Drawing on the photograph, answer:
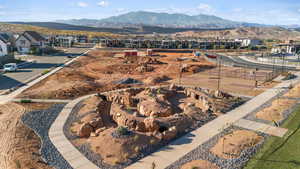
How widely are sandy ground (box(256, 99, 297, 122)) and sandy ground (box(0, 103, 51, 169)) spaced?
64.4 feet

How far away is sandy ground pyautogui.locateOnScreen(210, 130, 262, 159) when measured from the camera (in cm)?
1614

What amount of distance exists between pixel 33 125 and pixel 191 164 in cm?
1426

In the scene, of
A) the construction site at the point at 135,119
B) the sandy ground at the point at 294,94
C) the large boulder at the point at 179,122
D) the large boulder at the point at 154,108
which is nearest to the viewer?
the construction site at the point at 135,119

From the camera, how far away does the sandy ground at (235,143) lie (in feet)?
53.0

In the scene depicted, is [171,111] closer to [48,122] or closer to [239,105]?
[239,105]

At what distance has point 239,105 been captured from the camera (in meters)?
26.9

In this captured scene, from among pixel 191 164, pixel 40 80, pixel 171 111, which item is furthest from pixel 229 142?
pixel 40 80

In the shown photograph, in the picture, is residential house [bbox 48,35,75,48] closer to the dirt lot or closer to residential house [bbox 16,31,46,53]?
residential house [bbox 16,31,46,53]

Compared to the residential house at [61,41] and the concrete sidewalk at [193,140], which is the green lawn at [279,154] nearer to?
the concrete sidewalk at [193,140]

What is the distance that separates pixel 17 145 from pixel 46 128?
3556 millimetres

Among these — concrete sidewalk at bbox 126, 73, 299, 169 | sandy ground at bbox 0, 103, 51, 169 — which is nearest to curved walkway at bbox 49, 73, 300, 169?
concrete sidewalk at bbox 126, 73, 299, 169

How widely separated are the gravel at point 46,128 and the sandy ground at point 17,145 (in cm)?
41

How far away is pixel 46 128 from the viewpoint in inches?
796

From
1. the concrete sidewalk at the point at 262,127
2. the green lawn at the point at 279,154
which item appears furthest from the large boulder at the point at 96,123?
the concrete sidewalk at the point at 262,127
